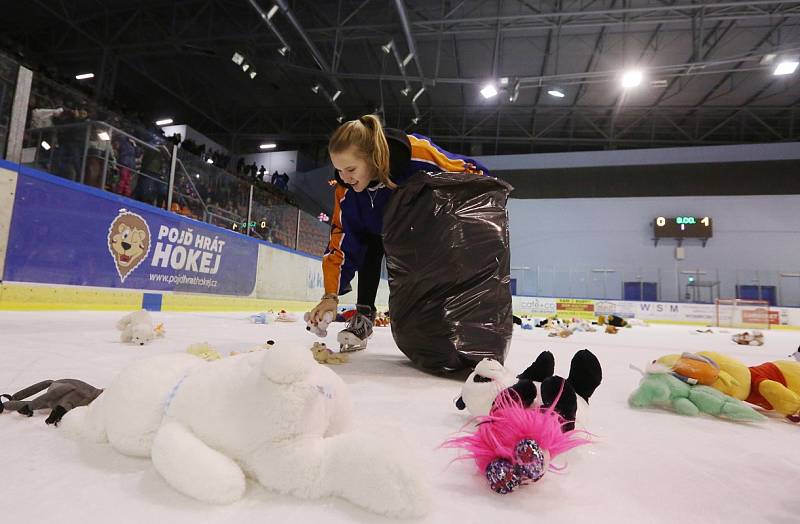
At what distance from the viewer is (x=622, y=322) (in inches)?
217

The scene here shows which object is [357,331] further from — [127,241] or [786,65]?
[786,65]

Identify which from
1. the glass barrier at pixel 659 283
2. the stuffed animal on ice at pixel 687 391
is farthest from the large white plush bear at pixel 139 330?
the glass barrier at pixel 659 283

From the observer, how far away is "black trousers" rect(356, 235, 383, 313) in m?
1.77

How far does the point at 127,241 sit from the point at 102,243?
0.22 meters

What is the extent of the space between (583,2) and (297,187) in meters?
9.39

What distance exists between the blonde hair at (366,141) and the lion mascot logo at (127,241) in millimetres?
2727

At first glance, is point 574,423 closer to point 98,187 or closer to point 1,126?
point 1,126

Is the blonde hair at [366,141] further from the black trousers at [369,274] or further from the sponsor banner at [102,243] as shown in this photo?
the sponsor banner at [102,243]

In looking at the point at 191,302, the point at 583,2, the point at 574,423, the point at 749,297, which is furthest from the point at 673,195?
the point at 574,423

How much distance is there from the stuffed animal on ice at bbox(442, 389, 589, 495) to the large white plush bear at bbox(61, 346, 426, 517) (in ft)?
0.36

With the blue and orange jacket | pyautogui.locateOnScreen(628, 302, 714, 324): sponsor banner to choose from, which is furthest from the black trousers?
pyautogui.locateOnScreen(628, 302, 714, 324): sponsor banner

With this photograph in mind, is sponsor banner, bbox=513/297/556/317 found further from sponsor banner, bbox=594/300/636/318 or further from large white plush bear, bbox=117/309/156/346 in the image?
large white plush bear, bbox=117/309/156/346

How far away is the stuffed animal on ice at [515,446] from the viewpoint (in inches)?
17.5

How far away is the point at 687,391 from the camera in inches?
34.6
